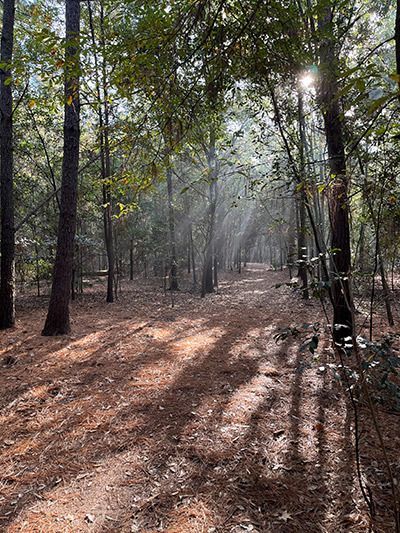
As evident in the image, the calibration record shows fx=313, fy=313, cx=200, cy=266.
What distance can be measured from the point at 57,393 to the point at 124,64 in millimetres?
3847

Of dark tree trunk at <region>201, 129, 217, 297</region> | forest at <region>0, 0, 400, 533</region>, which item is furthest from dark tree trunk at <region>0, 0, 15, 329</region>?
dark tree trunk at <region>201, 129, 217, 297</region>

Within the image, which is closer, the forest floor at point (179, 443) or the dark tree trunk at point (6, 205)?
the forest floor at point (179, 443)

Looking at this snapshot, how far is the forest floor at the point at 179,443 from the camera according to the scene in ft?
7.11

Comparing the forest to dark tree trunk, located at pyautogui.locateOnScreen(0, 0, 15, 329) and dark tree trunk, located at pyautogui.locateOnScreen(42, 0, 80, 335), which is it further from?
dark tree trunk, located at pyautogui.locateOnScreen(0, 0, 15, 329)

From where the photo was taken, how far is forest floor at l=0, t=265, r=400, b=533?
7.11 feet

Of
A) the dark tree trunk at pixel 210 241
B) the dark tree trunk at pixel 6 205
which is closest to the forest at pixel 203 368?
the dark tree trunk at pixel 6 205

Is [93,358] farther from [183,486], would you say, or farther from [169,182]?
[169,182]

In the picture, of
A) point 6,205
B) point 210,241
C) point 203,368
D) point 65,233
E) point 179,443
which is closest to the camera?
point 179,443

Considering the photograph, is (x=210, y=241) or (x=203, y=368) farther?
→ (x=210, y=241)

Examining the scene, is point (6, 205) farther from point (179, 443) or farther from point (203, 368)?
point (179, 443)

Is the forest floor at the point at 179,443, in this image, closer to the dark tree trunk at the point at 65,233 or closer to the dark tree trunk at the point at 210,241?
the dark tree trunk at the point at 65,233

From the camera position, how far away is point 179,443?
297 centimetres

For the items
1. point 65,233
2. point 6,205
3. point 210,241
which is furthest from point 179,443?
point 210,241

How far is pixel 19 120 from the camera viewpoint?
39.1 feet
